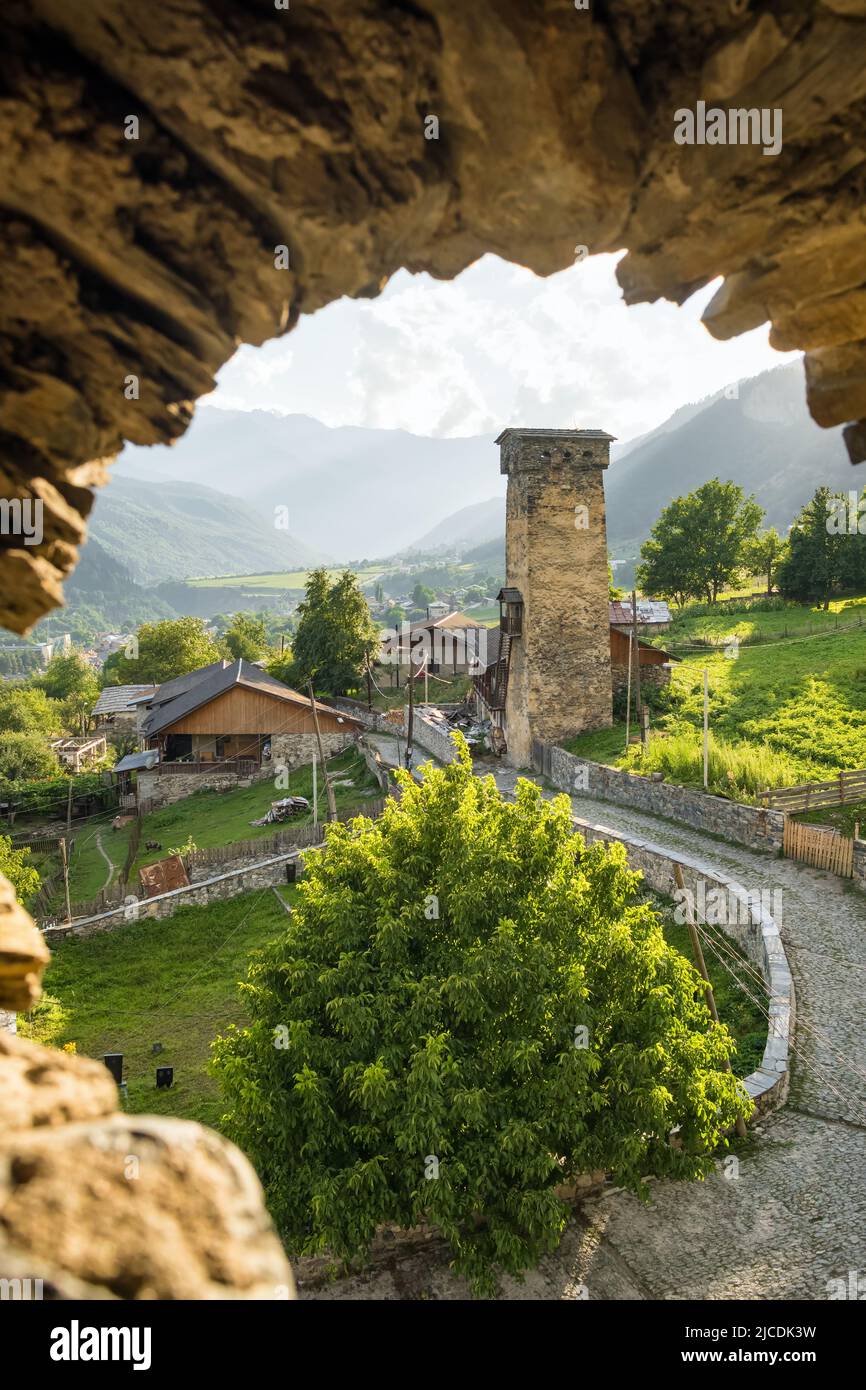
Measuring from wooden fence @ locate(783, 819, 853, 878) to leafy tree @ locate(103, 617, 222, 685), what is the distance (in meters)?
67.1

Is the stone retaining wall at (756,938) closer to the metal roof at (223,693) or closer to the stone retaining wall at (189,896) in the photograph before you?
the stone retaining wall at (189,896)

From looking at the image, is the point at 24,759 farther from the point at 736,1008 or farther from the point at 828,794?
the point at 736,1008

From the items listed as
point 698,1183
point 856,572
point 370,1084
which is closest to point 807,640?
point 856,572

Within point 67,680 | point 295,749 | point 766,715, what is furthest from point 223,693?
point 67,680

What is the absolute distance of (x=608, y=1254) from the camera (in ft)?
35.1

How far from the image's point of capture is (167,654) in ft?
267

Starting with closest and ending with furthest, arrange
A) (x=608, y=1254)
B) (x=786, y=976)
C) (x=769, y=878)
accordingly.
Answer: (x=608, y=1254), (x=786, y=976), (x=769, y=878)

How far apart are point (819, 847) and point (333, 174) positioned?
2037 centimetres

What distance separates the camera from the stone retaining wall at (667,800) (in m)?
22.5

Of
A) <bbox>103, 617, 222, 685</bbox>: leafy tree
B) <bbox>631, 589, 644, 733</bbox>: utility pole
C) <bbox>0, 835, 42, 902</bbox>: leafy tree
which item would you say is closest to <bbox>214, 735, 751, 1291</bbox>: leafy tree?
<bbox>0, 835, 42, 902</bbox>: leafy tree

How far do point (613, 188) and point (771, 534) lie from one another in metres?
77.7

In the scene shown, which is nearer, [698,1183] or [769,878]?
[698,1183]

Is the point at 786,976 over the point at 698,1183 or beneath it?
over

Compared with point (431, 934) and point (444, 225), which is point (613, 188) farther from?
point (431, 934)
